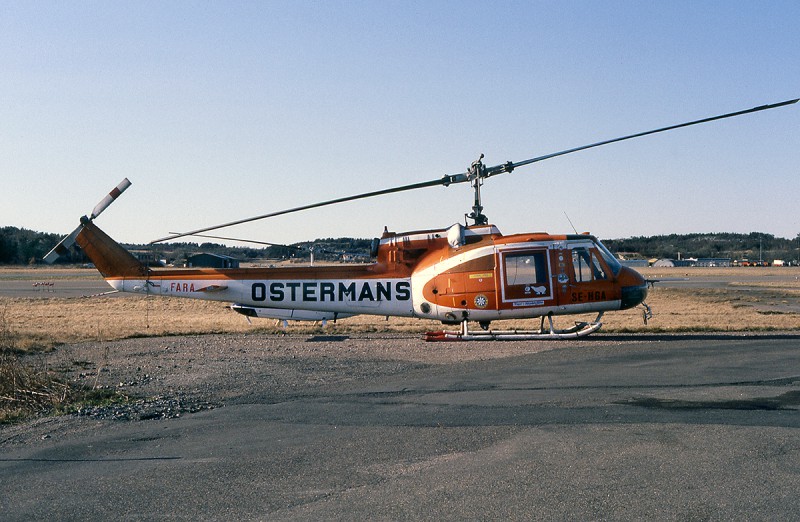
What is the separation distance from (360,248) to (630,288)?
787 cm

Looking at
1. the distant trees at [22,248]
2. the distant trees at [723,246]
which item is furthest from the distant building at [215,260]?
the distant trees at [723,246]

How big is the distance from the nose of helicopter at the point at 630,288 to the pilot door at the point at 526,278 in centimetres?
188

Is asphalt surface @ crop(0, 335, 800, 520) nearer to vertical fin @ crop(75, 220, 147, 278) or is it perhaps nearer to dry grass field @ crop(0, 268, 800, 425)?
dry grass field @ crop(0, 268, 800, 425)

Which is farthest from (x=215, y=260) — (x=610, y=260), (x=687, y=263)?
(x=687, y=263)

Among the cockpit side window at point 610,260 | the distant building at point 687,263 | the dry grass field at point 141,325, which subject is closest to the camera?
the dry grass field at point 141,325

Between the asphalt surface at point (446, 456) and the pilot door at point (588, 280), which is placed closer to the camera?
the asphalt surface at point (446, 456)

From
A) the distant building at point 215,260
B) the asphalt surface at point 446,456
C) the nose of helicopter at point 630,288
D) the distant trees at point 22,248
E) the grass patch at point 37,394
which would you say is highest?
the distant trees at point 22,248

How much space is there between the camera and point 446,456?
24.5 ft

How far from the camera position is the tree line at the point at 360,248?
→ 21.3m

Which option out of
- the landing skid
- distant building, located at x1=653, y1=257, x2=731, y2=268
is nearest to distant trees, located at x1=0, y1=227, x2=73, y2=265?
the landing skid

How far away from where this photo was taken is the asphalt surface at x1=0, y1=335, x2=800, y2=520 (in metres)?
6.00

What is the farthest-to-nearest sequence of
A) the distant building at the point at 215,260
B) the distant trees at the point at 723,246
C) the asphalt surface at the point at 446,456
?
the distant trees at the point at 723,246, the distant building at the point at 215,260, the asphalt surface at the point at 446,456

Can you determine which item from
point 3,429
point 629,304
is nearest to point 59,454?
Result: point 3,429

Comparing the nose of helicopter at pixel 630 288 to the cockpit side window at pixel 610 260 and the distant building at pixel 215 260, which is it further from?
the distant building at pixel 215 260
